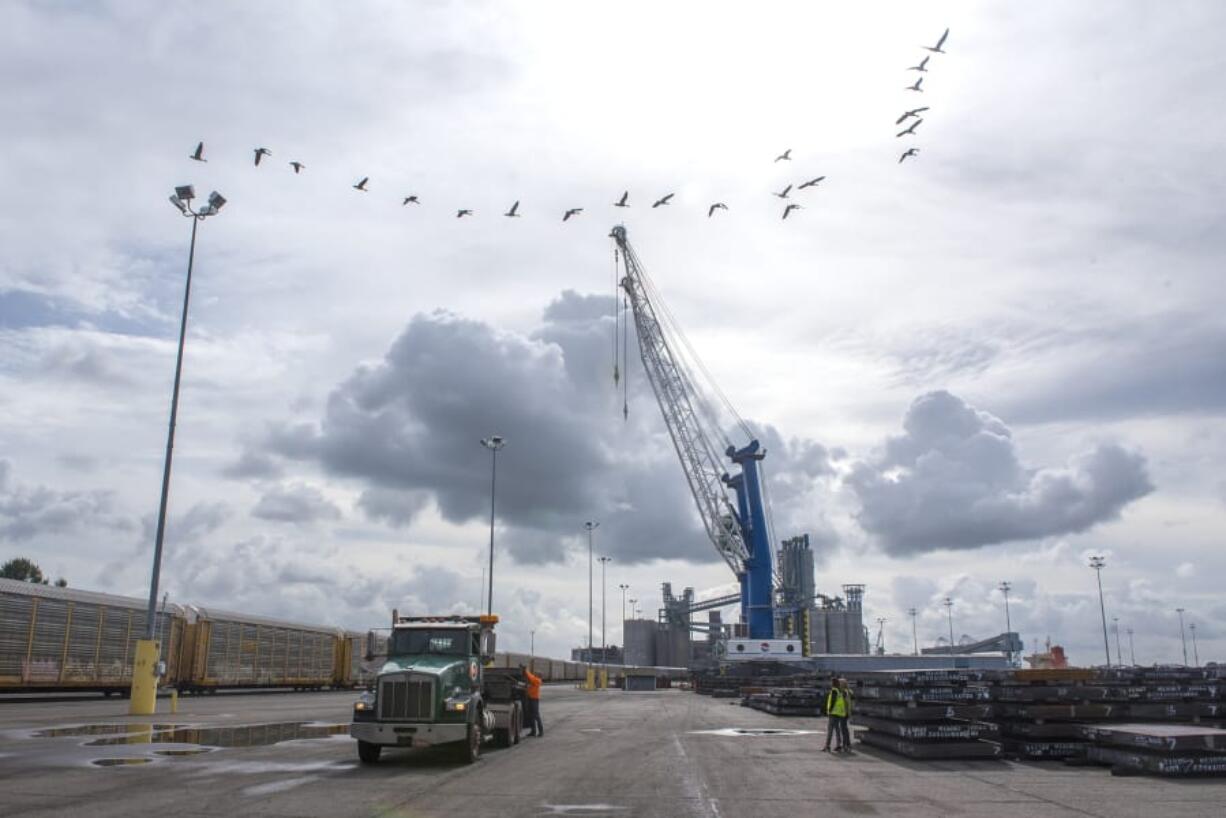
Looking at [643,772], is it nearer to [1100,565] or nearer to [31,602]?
[31,602]

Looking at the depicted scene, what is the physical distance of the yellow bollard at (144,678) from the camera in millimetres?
27656

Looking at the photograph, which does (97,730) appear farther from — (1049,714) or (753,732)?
(1049,714)

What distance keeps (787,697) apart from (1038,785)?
20.3 meters

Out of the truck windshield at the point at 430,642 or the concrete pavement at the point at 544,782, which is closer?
the concrete pavement at the point at 544,782

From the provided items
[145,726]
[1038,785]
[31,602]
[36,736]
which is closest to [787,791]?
[1038,785]

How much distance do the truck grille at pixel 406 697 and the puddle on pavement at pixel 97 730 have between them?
884 centimetres

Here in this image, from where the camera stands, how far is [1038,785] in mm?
15953

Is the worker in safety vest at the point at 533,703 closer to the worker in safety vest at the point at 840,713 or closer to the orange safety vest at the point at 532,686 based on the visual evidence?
the orange safety vest at the point at 532,686

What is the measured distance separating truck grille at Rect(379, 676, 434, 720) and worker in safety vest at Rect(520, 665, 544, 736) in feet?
21.8

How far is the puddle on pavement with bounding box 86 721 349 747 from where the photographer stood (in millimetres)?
20312

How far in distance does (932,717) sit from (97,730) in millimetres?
19325

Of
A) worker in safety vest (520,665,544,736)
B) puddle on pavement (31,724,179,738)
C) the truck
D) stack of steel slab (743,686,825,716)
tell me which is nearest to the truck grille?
the truck

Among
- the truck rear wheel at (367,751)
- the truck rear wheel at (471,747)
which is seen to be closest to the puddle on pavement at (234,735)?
the truck rear wheel at (367,751)

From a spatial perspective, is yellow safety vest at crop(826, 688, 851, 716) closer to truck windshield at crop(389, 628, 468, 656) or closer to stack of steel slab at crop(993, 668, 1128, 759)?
stack of steel slab at crop(993, 668, 1128, 759)
